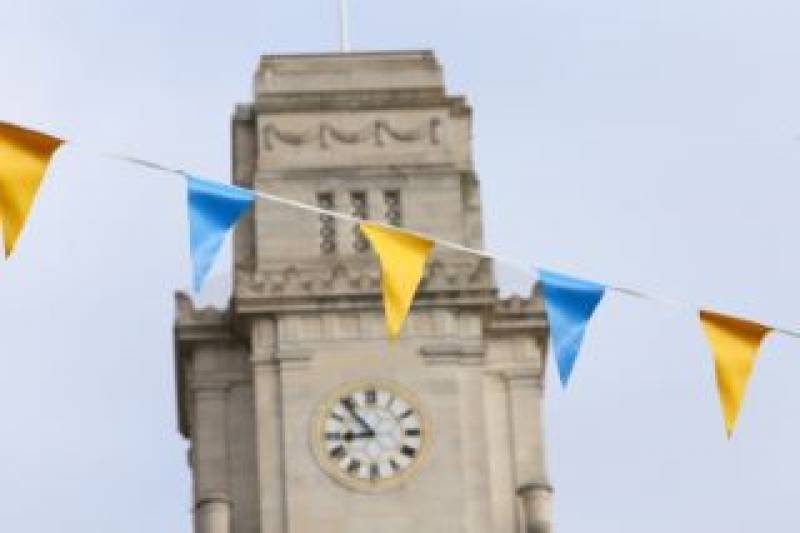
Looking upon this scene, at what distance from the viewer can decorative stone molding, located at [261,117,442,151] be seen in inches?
3681

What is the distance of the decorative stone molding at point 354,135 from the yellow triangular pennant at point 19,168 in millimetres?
33325

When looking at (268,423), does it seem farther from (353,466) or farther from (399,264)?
(399,264)

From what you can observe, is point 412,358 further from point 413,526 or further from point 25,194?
point 25,194

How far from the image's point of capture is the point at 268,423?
91.0 metres

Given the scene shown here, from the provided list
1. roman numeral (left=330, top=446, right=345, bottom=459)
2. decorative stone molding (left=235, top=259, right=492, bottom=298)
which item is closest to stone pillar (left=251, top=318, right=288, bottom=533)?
decorative stone molding (left=235, top=259, right=492, bottom=298)

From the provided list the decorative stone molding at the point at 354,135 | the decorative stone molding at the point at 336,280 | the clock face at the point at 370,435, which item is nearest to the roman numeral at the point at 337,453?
the clock face at the point at 370,435

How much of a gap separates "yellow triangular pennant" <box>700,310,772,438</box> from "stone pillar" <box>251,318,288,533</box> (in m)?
28.2

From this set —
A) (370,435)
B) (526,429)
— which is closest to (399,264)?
(370,435)

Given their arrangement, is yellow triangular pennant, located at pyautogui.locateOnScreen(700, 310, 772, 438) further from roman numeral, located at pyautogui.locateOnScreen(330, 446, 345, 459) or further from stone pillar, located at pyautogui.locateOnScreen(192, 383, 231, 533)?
stone pillar, located at pyautogui.locateOnScreen(192, 383, 231, 533)

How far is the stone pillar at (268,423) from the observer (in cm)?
9012

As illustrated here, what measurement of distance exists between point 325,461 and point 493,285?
5.44 m

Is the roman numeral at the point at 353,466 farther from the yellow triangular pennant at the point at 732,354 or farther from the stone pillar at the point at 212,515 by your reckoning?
the yellow triangular pennant at the point at 732,354

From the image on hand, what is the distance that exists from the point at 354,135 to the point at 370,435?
7.15 metres

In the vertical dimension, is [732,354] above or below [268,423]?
below
